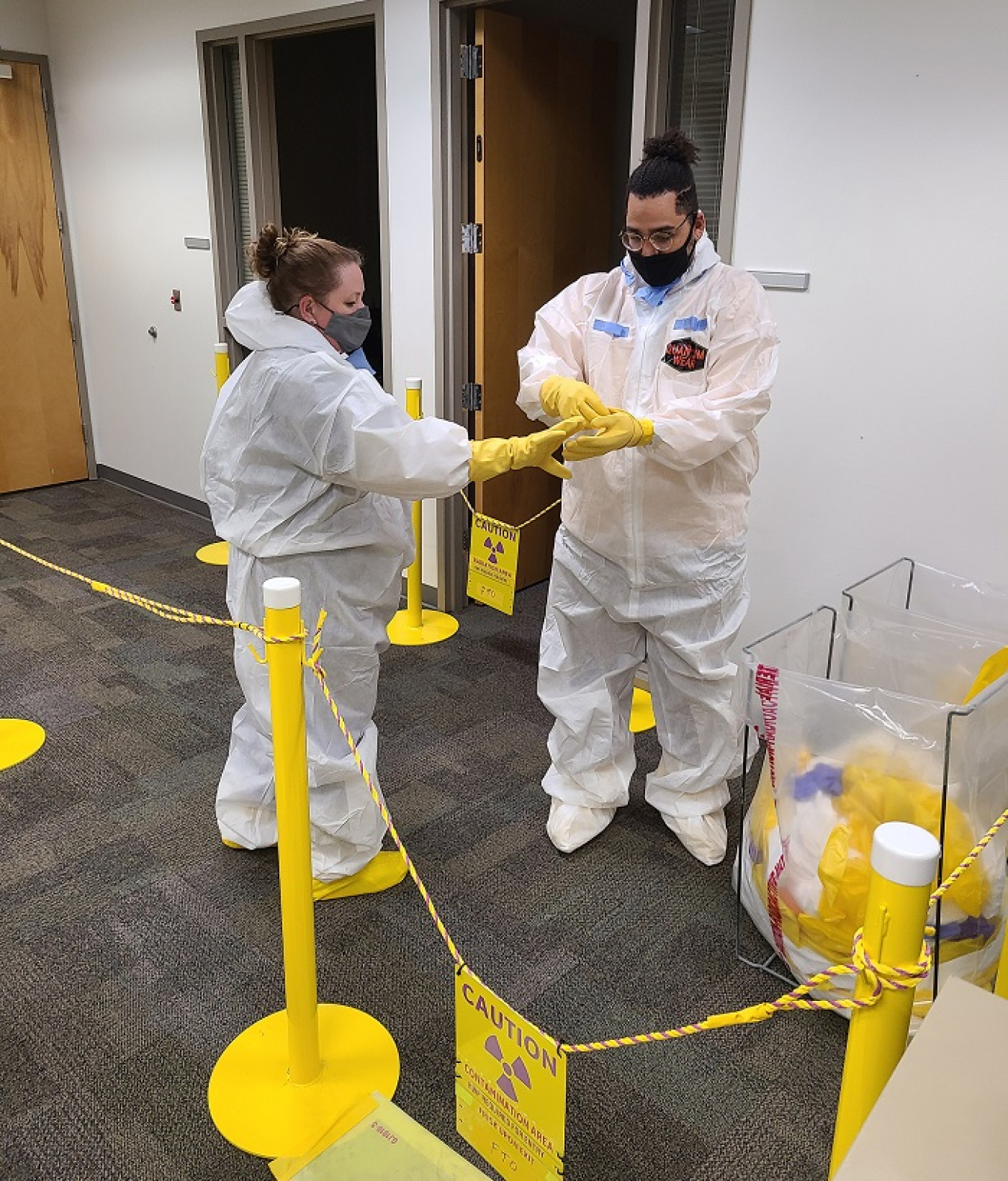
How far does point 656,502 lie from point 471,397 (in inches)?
62.6

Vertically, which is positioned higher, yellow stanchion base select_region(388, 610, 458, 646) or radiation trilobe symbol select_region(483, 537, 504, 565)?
radiation trilobe symbol select_region(483, 537, 504, 565)

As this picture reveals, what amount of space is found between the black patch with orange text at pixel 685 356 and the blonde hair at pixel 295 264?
0.68 metres

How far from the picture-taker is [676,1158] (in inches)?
64.5

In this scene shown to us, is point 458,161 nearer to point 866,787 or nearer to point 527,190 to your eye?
point 527,190

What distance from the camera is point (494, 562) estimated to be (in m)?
3.16

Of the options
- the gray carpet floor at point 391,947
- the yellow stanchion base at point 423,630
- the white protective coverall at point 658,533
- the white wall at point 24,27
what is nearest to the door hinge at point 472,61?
the white protective coverall at point 658,533

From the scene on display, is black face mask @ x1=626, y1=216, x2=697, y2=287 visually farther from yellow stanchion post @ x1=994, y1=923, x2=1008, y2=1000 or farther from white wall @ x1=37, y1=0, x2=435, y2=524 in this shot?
white wall @ x1=37, y1=0, x2=435, y2=524

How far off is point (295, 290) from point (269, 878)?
1.30 metres

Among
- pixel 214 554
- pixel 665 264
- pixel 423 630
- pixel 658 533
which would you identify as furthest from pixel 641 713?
pixel 214 554

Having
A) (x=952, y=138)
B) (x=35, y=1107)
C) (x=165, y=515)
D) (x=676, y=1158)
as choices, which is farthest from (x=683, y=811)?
(x=165, y=515)

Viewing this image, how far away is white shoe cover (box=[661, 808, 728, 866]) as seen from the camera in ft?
7.82

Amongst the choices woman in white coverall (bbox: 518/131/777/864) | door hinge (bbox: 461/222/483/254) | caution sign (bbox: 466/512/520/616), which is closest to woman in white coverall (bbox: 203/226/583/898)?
woman in white coverall (bbox: 518/131/777/864)

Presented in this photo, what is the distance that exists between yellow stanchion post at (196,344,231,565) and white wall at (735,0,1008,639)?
7.67 feet

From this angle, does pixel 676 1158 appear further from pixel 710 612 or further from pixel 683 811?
pixel 710 612
